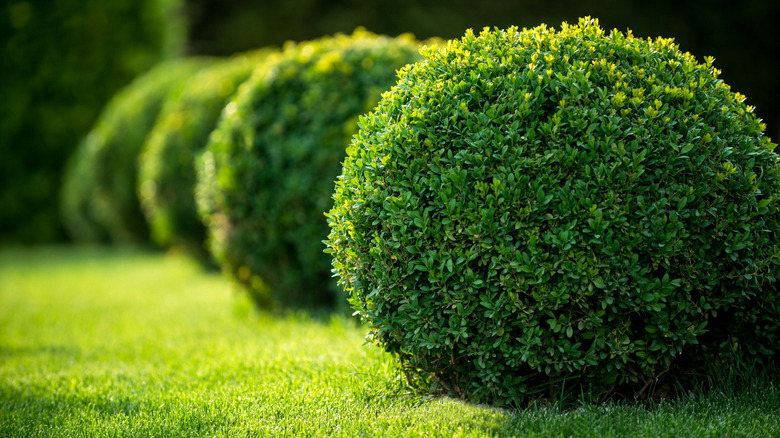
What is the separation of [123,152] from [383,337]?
9.89 m

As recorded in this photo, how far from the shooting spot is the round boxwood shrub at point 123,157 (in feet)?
39.5

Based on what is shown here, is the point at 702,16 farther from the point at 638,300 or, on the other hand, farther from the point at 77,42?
the point at 77,42

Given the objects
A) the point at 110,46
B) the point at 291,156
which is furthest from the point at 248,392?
the point at 110,46

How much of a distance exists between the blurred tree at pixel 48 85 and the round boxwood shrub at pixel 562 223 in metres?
13.0

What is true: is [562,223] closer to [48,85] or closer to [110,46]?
[48,85]

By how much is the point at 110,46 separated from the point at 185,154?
7939mm

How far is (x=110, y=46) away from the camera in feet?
50.5

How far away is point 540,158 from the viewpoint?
3.19 m


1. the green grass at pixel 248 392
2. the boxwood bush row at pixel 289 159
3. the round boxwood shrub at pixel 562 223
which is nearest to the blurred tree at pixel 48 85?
the green grass at pixel 248 392

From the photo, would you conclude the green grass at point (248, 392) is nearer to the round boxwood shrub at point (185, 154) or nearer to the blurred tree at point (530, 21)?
the round boxwood shrub at point (185, 154)

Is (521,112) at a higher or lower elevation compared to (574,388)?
higher

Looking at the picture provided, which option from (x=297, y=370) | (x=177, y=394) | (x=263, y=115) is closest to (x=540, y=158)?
(x=297, y=370)

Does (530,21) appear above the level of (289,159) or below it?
above

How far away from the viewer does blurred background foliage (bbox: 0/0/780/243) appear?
11.4m
